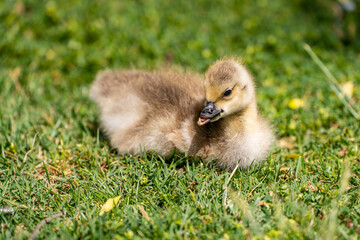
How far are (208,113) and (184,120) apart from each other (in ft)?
0.92

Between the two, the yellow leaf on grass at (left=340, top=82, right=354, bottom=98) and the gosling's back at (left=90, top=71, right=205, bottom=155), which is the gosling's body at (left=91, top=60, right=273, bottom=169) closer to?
the gosling's back at (left=90, top=71, right=205, bottom=155)

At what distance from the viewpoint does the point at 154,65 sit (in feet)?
14.2

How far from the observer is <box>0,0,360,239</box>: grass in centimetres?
218

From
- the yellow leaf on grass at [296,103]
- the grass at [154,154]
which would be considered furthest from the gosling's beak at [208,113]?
the yellow leaf on grass at [296,103]

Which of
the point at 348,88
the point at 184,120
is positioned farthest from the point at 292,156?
the point at 348,88

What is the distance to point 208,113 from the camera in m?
2.52

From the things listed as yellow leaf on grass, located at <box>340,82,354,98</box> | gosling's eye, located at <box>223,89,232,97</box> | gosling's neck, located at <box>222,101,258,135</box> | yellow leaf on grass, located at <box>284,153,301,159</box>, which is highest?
yellow leaf on grass, located at <box>340,82,354,98</box>

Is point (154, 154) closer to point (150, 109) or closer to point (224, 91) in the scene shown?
point (150, 109)

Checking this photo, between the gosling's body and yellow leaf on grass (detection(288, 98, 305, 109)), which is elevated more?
yellow leaf on grass (detection(288, 98, 305, 109))

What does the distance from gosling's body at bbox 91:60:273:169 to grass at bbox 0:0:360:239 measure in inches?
4.7

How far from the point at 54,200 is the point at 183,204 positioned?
0.81 meters

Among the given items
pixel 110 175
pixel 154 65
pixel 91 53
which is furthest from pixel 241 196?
pixel 91 53

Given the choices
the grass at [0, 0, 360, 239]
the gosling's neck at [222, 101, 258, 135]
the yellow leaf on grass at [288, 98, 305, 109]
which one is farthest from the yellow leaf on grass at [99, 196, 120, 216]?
the yellow leaf on grass at [288, 98, 305, 109]

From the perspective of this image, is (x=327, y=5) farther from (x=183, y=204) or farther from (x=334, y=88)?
(x=183, y=204)
